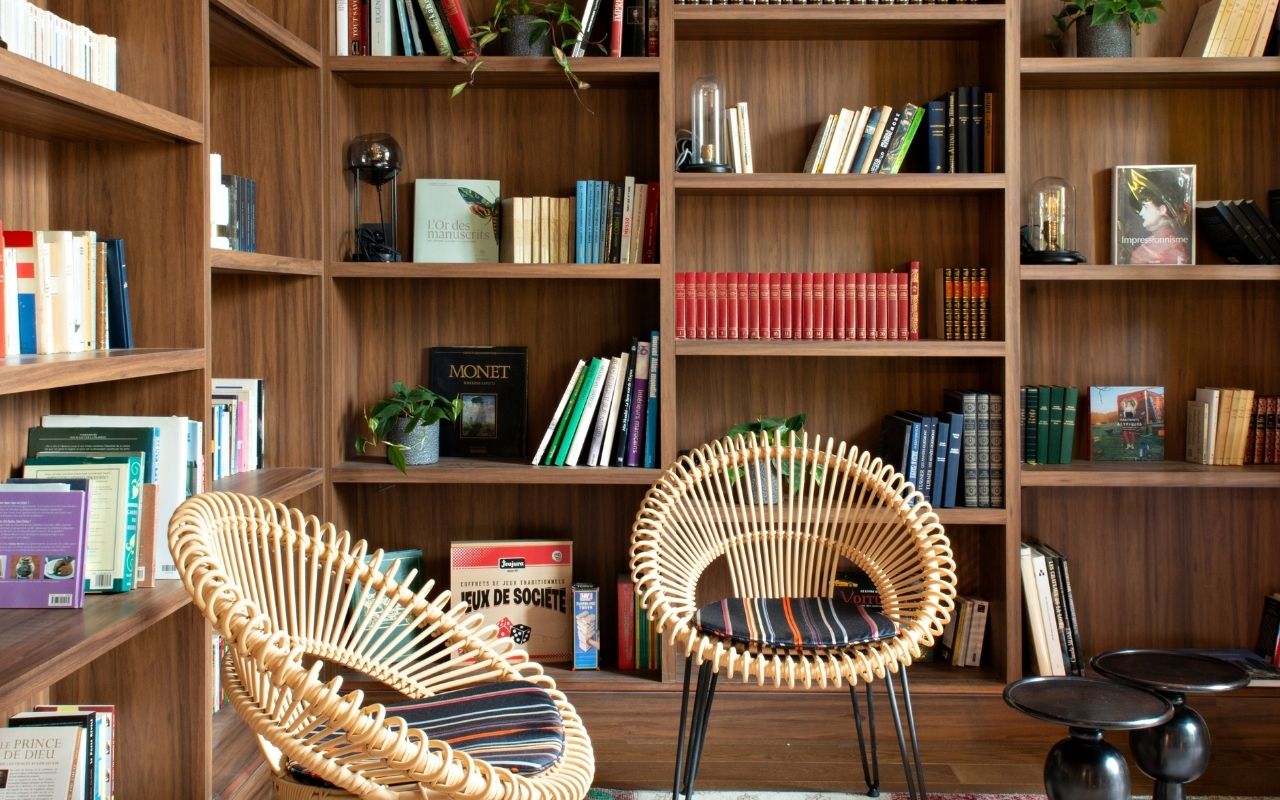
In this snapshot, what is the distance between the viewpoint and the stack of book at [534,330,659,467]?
10.3 ft

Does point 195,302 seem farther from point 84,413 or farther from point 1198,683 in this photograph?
point 1198,683

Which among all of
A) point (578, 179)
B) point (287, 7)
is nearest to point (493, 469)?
point (578, 179)

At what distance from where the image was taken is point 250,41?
2.73 meters

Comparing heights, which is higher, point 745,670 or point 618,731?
point 745,670

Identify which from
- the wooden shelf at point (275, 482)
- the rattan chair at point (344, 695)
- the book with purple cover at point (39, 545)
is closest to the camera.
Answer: the rattan chair at point (344, 695)

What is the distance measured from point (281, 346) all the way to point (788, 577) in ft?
4.68

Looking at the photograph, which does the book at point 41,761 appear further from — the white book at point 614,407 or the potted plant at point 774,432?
the potted plant at point 774,432

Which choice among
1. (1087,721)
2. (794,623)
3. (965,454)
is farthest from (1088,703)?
(965,454)

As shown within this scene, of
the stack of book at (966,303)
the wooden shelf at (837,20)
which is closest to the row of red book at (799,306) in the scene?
the stack of book at (966,303)

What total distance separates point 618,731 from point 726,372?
102cm

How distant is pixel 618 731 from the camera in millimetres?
3133

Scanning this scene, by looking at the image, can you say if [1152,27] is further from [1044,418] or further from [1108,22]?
[1044,418]

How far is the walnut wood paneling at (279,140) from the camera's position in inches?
121

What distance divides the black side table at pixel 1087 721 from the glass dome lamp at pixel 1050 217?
4.13 feet
